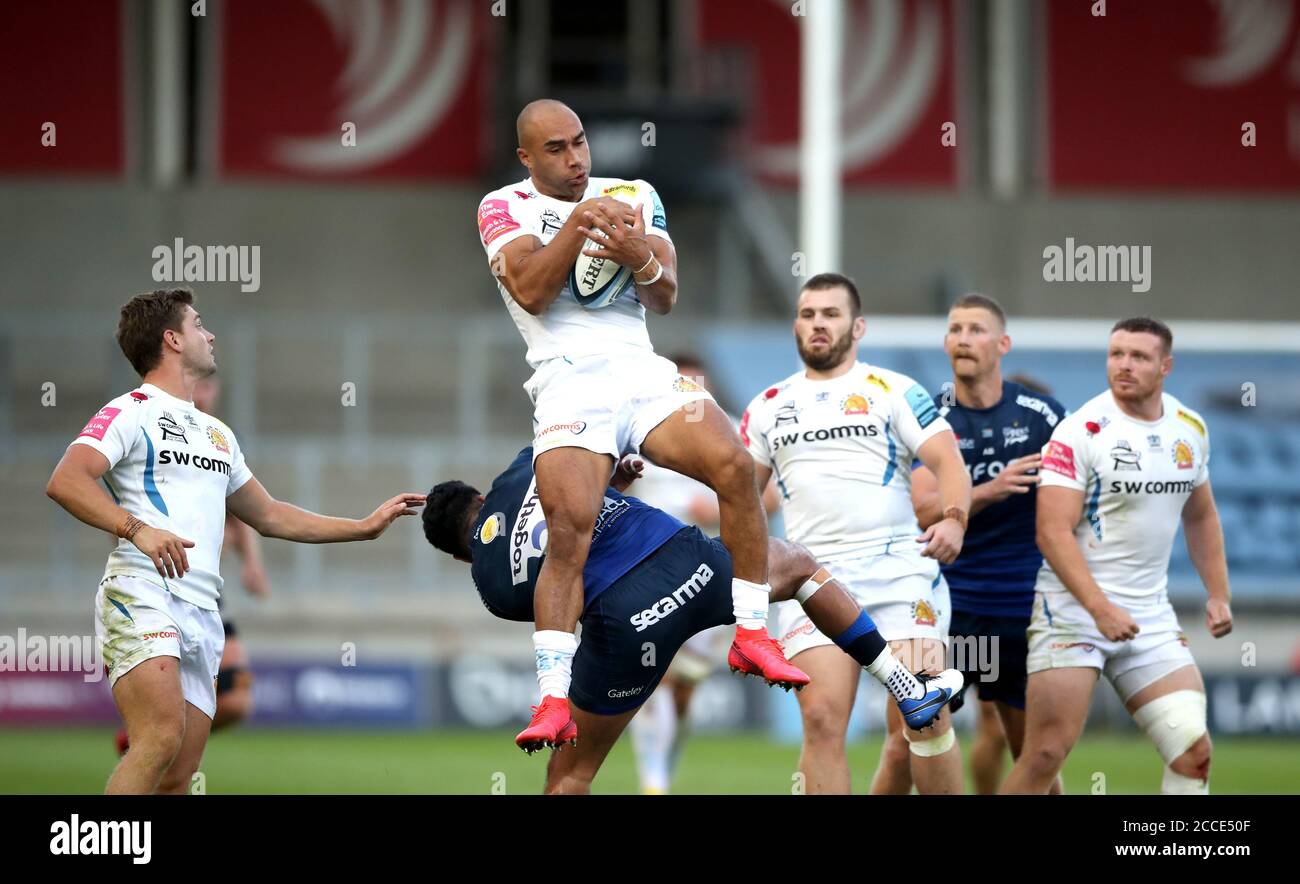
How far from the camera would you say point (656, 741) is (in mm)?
11719

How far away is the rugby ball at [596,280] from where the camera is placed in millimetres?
6984

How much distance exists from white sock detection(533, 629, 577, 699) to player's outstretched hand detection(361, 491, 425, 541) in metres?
0.97

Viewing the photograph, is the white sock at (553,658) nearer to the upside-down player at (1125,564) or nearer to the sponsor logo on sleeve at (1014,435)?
the upside-down player at (1125,564)

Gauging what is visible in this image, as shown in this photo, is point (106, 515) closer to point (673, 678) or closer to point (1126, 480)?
point (1126, 480)

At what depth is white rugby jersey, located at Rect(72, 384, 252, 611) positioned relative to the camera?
272 inches

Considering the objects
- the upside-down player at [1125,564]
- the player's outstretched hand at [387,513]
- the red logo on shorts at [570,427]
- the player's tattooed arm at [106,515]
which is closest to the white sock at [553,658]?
the red logo on shorts at [570,427]

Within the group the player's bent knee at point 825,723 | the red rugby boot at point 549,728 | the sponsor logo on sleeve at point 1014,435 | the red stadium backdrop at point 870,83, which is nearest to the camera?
the red rugby boot at point 549,728

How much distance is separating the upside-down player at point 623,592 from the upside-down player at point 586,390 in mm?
133

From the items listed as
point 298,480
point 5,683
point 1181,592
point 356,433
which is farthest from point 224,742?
point 1181,592

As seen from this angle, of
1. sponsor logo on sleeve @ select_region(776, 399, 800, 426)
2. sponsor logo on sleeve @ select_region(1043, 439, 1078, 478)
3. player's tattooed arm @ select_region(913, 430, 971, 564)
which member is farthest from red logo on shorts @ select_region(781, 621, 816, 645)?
sponsor logo on sleeve @ select_region(1043, 439, 1078, 478)

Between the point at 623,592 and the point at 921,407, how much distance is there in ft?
6.29

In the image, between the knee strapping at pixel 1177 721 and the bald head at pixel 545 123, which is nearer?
the bald head at pixel 545 123

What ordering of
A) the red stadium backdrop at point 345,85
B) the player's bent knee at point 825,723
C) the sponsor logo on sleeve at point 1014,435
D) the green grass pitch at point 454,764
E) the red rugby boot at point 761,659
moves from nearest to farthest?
the red rugby boot at point 761,659, the player's bent knee at point 825,723, the sponsor logo on sleeve at point 1014,435, the green grass pitch at point 454,764, the red stadium backdrop at point 345,85

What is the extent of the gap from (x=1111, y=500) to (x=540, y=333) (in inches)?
111
